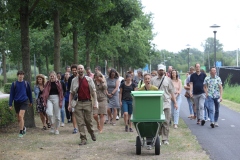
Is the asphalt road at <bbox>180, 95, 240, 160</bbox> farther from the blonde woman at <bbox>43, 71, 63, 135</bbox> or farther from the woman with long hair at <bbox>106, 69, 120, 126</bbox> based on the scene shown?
the blonde woman at <bbox>43, 71, 63, 135</bbox>

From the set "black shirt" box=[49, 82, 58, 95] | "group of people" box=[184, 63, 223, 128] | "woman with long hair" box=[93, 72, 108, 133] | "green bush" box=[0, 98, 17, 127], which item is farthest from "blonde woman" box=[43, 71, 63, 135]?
"group of people" box=[184, 63, 223, 128]

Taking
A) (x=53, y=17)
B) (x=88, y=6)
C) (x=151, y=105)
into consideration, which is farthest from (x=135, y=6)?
(x=151, y=105)

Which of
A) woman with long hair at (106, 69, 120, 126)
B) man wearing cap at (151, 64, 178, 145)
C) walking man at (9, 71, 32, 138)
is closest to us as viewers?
man wearing cap at (151, 64, 178, 145)

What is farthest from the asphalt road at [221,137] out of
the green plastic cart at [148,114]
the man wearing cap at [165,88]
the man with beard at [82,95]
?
the man with beard at [82,95]

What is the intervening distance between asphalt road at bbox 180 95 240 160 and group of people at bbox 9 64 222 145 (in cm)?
48

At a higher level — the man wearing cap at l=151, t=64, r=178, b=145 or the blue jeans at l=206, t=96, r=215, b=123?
the man wearing cap at l=151, t=64, r=178, b=145

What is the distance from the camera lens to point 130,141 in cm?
1170

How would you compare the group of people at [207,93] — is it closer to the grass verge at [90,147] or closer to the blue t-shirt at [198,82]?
the blue t-shirt at [198,82]

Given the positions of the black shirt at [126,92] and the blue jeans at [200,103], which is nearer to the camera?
the black shirt at [126,92]

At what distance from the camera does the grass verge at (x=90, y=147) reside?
9.68m

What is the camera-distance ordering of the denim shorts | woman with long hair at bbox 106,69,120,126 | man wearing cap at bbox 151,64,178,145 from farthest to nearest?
woman with long hair at bbox 106,69,120,126 < the denim shorts < man wearing cap at bbox 151,64,178,145

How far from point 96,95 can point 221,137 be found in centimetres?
330

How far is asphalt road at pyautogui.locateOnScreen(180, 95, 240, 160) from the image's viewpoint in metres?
10.0

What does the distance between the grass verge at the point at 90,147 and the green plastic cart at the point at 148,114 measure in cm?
41
